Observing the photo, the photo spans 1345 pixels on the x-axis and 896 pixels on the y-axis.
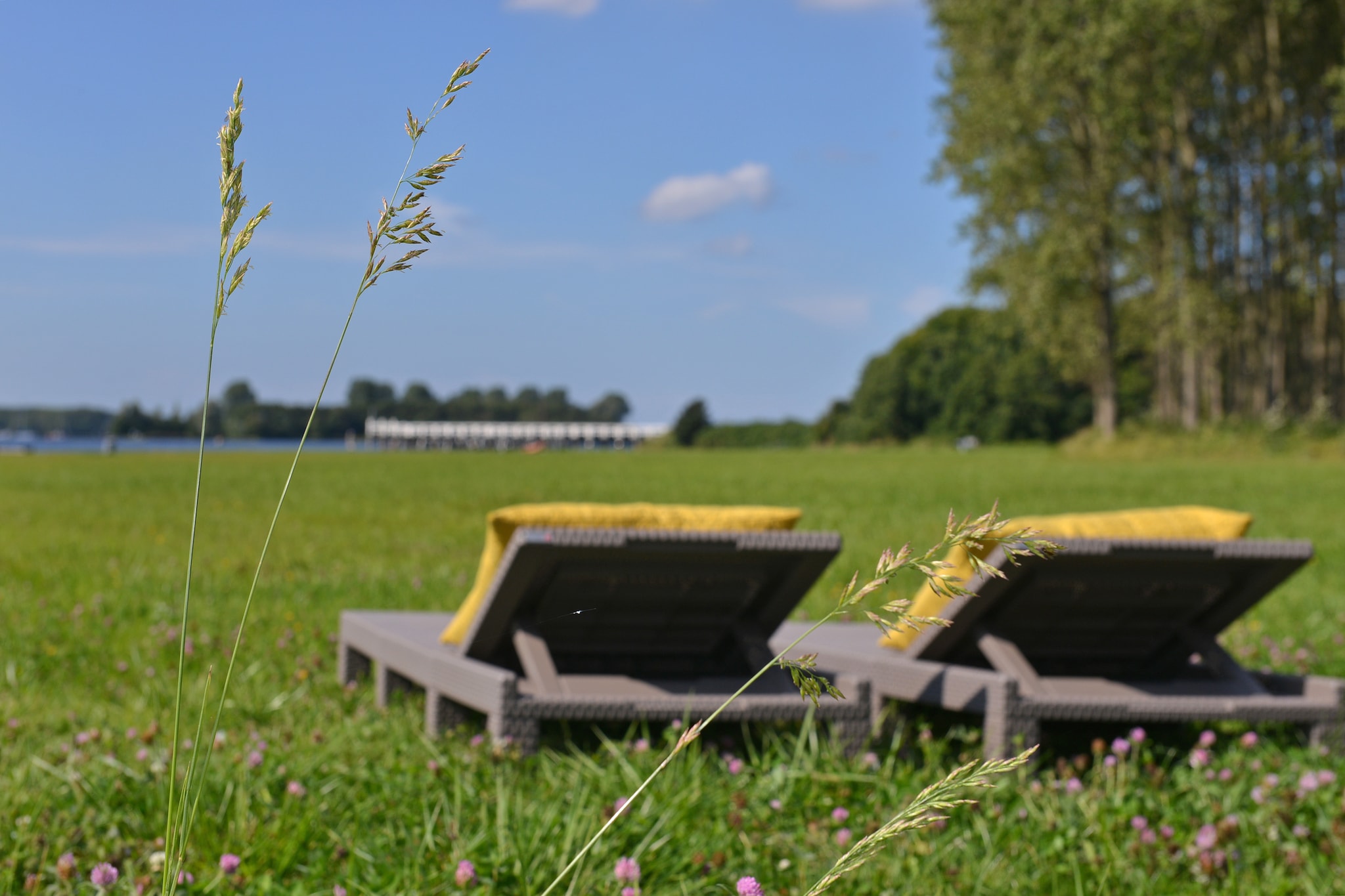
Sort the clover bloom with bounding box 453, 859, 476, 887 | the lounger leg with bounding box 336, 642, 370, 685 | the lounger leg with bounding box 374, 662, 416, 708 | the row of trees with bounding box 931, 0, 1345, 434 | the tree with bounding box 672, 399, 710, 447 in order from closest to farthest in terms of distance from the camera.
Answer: the clover bloom with bounding box 453, 859, 476, 887 < the lounger leg with bounding box 374, 662, 416, 708 < the lounger leg with bounding box 336, 642, 370, 685 < the row of trees with bounding box 931, 0, 1345, 434 < the tree with bounding box 672, 399, 710, 447

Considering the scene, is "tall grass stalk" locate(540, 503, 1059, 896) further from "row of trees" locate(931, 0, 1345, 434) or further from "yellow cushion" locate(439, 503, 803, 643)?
"row of trees" locate(931, 0, 1345, 434)

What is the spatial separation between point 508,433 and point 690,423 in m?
39.9

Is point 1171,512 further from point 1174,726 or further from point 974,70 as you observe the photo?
point 974,70

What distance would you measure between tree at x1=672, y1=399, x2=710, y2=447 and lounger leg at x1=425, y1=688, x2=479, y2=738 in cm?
9617

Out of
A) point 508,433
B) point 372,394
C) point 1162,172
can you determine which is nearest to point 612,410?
point 508,433

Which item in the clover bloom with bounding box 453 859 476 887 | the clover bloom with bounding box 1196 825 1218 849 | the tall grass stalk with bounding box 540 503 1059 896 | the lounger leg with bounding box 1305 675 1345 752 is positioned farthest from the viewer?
the lounger leg with bounding box 1305 675 1345 752

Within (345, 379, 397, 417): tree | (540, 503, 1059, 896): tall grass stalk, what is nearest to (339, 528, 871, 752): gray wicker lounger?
(540, 503, 1059, 896): tall grass stalk

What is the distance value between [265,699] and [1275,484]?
1888 cm

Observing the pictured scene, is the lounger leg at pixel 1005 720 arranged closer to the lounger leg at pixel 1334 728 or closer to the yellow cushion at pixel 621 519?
the yellow cushion at pixel 621 519

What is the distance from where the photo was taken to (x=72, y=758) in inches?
144

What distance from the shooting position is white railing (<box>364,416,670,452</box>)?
11831cm

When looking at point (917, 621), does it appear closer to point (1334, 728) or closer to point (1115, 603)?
point (1115, 603)

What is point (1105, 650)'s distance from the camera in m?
4.86

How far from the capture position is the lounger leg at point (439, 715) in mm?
4391
